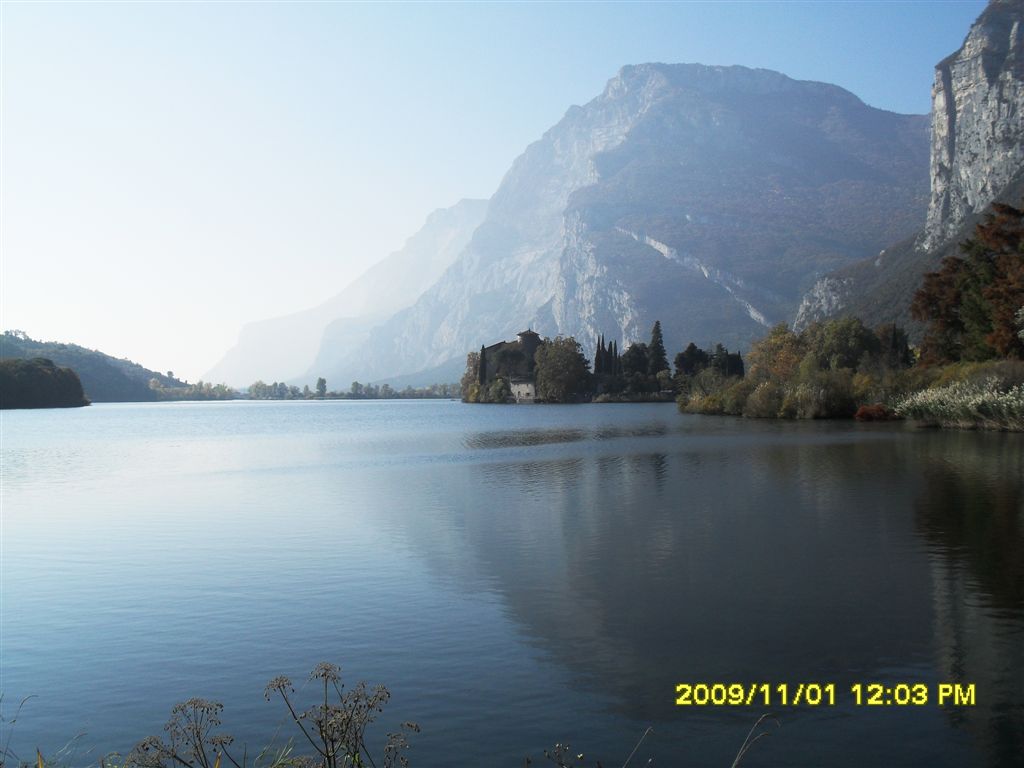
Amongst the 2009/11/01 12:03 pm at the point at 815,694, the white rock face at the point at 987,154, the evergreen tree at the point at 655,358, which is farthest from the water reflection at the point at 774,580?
the white rock face at the point at 987,154

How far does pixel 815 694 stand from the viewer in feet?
31.2

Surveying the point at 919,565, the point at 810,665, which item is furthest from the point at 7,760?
the point at 919,565

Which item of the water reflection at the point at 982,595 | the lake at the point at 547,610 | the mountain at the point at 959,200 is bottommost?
the lake at the point at 547,610

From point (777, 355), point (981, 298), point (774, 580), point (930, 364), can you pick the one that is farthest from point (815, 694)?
point (777, 355)

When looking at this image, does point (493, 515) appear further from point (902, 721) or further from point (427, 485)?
point (902, 721)

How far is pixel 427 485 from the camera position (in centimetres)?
3284

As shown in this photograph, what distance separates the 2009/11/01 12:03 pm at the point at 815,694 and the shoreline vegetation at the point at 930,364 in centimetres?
4656

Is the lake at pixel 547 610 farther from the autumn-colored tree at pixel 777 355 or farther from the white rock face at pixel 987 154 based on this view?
the white rock face at pixel 987 154

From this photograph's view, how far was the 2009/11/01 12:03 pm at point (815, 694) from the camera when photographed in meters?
9.23

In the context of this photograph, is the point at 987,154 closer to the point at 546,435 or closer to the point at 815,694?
the point at 546,435

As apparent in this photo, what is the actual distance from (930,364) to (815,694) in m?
75.0

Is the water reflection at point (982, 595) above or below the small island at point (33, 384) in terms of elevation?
below

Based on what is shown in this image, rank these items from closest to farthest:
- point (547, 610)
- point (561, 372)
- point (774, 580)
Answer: point (547, 610) < point (774, 580) < point (561, 372)

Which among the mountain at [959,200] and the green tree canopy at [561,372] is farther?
the green tree canopy at [561,372]
